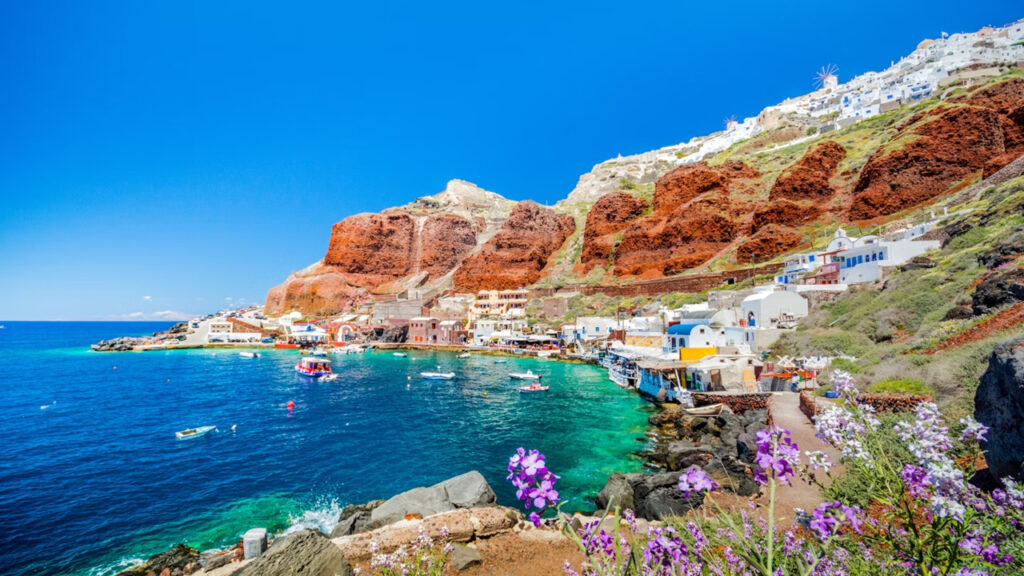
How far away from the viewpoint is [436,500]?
441 inches

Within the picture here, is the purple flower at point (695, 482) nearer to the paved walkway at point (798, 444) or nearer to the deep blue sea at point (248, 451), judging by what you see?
the paved walkway at point (798, 444)

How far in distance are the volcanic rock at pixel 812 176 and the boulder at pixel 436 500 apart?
62163mm

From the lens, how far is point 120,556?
440 inches

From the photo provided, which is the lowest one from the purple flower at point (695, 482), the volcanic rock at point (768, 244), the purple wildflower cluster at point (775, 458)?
the purple flower at point (695, 482)

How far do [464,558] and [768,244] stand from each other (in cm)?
5616

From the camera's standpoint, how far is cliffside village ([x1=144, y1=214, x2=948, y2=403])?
24703 mm

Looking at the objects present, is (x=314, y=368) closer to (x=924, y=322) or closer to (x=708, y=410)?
(x=708, y=410)

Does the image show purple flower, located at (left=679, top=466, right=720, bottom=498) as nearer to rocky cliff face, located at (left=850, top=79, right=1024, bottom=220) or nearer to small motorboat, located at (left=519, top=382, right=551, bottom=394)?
small motorboat, located at (left=519, top=382, right=551, bottom=394)

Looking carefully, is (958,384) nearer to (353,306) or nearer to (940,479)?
(940,479)

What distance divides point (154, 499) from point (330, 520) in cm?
727

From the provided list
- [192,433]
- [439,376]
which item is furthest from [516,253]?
[192,433]

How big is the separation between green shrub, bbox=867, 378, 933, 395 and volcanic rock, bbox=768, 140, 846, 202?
5298cm

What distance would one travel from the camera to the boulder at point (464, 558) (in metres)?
7.48

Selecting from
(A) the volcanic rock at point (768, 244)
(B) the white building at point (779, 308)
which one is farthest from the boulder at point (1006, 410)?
(A) the volcanic rock at point (768, 244)
